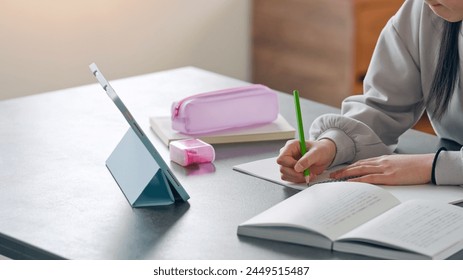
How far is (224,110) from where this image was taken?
6.27ft

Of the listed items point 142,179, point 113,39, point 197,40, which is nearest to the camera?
point 142,179

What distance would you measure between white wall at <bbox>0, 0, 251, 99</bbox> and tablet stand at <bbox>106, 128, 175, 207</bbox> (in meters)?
2.03

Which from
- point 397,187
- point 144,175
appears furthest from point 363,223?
point 144,175

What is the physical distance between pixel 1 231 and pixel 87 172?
11.9 inches

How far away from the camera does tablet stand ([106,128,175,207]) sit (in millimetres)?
1507

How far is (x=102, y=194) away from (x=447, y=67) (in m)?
0.72

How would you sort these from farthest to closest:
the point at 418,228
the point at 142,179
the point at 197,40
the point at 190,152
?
1. the point at 197,40
2. the point at 190,152
3. the point at 142,179
4. the point at 418,228

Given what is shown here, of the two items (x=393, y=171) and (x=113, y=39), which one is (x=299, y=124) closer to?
(x=393, y=171)

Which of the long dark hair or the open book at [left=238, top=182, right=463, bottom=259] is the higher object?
the long dark hair

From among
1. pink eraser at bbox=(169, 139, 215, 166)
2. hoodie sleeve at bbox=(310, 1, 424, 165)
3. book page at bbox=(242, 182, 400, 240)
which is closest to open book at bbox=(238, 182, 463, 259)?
book page at bbox=(242, 182, 400, 240)

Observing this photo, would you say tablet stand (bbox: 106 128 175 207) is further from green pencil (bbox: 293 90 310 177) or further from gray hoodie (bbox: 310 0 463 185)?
gray hoodie (bbox: 310 0 463 185)

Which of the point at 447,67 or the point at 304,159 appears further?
the point at 447,67

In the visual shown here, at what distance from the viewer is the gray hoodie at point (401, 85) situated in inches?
73.2

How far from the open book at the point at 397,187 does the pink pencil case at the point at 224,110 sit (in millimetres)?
196
